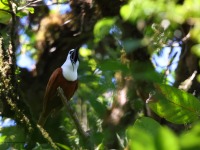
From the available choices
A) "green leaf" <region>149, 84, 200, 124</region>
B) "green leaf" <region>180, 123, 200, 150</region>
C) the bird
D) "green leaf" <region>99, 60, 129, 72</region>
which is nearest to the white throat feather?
the bird

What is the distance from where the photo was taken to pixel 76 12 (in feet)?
15.0

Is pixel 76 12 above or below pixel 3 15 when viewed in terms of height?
below

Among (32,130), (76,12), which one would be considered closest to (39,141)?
(32,130)

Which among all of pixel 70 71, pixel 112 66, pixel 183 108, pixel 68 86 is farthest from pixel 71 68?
pixel 112 66

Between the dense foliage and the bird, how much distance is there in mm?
107

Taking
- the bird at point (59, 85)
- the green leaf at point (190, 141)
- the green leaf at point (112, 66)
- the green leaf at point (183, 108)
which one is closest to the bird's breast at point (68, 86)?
the bird at point (59, 85)

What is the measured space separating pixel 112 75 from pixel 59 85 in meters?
2.49

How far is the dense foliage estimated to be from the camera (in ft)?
2.41

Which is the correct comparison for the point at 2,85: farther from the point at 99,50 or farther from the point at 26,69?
the point at 99,50

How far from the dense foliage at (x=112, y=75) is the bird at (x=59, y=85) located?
0.11 meters

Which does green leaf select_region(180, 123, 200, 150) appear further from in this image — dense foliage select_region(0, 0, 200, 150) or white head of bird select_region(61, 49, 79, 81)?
white head of bird select_region(61, 49, 79, 81)

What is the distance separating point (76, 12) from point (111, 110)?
1.13 metres

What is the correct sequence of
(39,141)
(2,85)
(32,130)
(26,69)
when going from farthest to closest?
(26,69) → (2,85) → (32,130) → (39,141)

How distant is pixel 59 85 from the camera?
11.8ft
